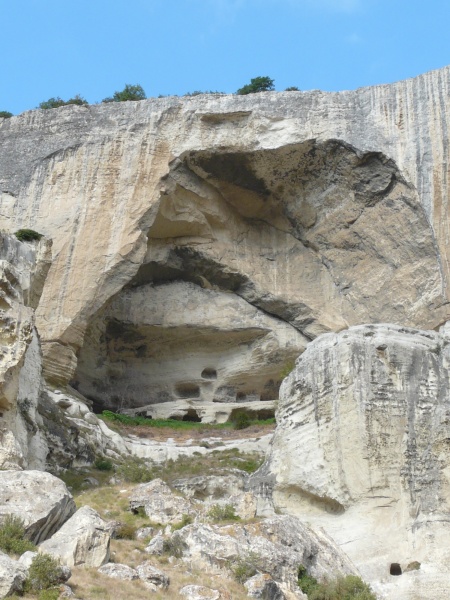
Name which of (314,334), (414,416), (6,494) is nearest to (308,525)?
(414,416)

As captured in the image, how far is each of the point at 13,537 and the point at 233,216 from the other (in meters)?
19.7

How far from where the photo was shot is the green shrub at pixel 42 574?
56.4 ft

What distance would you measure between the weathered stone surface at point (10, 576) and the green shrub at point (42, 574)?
114 millimetres

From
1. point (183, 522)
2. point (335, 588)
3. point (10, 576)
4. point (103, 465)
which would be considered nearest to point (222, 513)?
point (183, 522)

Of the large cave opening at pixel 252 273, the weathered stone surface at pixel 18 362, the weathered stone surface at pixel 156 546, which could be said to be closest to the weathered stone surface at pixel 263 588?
the weathered stone surface at pixel 156 546

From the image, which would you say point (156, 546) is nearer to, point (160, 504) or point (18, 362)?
point (160, 504)

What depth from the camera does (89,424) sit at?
30.5 m

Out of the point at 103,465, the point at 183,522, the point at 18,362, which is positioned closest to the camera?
the point at 183,522

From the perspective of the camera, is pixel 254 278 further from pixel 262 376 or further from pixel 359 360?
pixel 359 360

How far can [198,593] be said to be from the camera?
61.3 feet

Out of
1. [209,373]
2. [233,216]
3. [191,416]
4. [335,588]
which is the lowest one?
[335,588]

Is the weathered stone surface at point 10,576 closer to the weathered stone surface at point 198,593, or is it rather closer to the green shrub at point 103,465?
the weathered stone surface at point 198,593

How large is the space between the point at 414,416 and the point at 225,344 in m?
14.1

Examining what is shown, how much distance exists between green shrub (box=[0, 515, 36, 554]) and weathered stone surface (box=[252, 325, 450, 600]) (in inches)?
278
